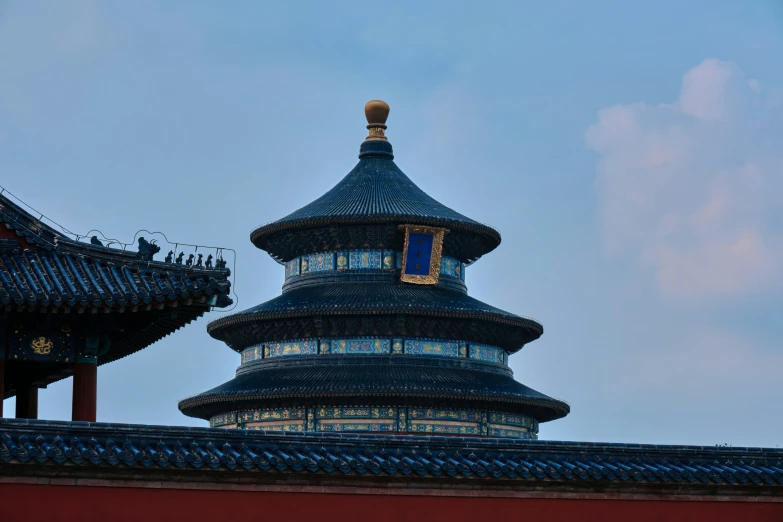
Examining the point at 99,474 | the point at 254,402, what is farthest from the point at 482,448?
the point at 254,402

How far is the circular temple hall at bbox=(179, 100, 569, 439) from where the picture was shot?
140 ft

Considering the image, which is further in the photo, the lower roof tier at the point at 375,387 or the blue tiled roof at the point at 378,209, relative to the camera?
the blue tiled roof at the point at 378,209

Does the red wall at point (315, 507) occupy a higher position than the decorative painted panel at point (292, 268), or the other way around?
the decorative painted panel at point (292, 268)

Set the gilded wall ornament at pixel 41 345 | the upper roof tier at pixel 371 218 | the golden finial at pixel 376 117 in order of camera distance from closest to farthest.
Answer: the gilded wall ornament at pixel 41 345, the upper roof tier at pixel 371 218, the golden finial at pixel 376 117

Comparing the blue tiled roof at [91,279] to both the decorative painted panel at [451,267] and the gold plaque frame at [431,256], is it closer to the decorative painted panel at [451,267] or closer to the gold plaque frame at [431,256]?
the gold plaque frame at [431,256]

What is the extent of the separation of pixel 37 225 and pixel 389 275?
2249 cm

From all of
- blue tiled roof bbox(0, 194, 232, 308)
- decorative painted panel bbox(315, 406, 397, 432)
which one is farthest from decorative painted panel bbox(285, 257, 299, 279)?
blue tiled roof bbox(0, 194, 232, 308)

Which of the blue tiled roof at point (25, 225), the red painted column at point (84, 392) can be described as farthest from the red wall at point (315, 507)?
the blue tiled roof at point (25, 225)

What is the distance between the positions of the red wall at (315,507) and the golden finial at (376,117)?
27.9 meters

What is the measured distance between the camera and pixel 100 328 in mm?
23844

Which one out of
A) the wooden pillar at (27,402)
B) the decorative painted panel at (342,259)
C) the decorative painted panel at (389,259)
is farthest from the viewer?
the decorative painted panel at (342,259)

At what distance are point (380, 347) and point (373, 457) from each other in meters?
21.9

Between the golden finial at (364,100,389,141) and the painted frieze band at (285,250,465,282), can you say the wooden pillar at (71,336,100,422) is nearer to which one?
the painted frieze band at (285,250,465,282)

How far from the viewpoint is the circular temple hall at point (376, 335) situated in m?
42.5
